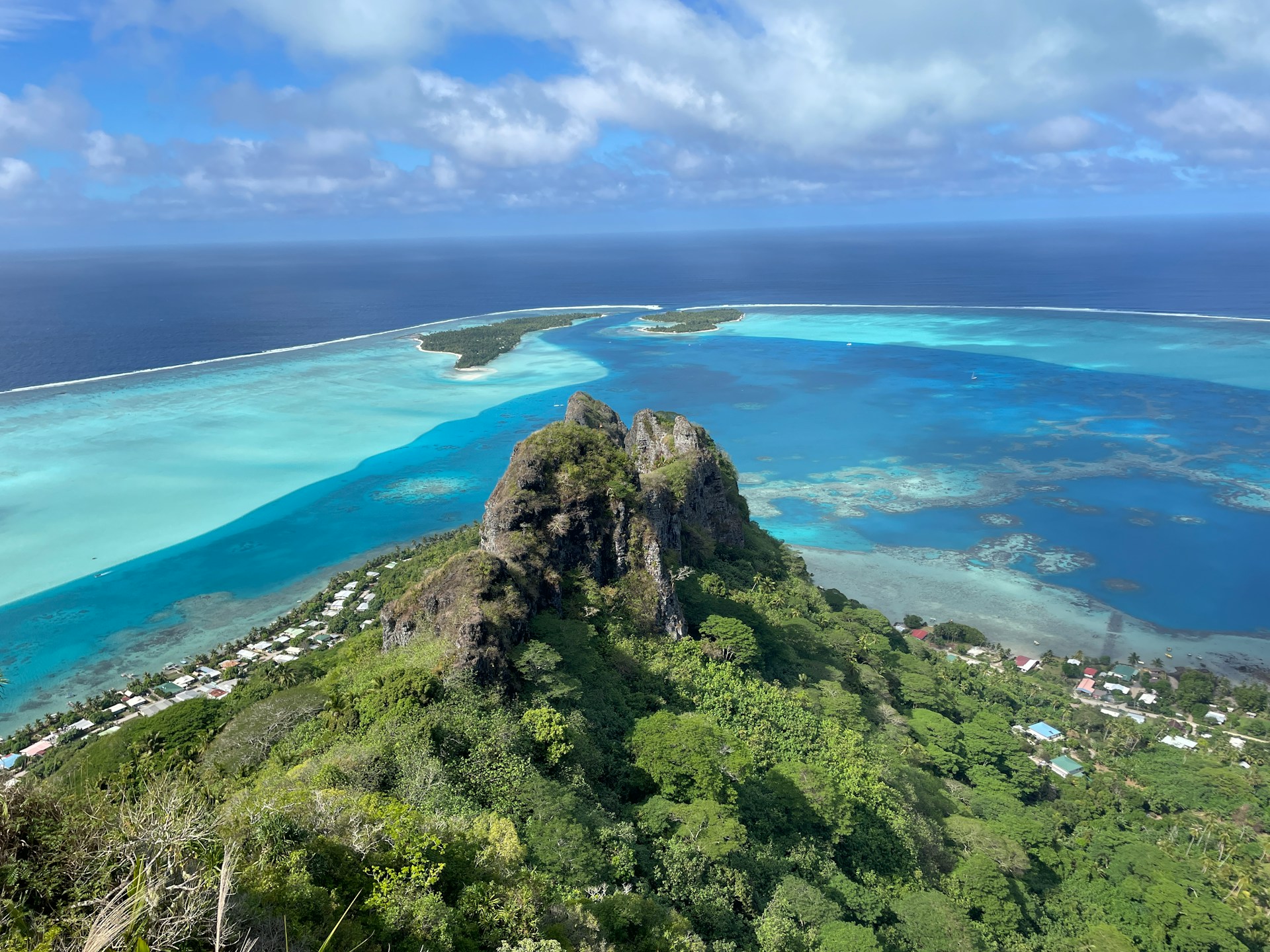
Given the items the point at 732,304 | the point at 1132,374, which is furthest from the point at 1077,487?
the point at 732,304

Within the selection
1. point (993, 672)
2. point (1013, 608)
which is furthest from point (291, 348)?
point (993, 672)

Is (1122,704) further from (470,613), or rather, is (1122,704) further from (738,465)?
(738,465)

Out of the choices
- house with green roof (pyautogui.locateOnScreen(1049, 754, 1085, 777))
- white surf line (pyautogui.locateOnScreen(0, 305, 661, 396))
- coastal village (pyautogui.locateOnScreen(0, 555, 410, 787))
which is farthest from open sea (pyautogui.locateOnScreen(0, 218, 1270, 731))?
house with green roof (pyautogui.locateOnScreen(1049, 754, 1085, 777))

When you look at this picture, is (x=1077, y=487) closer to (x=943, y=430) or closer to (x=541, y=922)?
(x=943, y=430)

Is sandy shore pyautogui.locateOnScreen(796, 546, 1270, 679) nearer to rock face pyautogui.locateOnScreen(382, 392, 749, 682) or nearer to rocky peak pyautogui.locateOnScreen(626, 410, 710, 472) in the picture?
rocky peak pyautogui.locateOnScreen(626, 410, 710, 472)

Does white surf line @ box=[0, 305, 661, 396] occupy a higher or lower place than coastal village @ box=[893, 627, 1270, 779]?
higher
